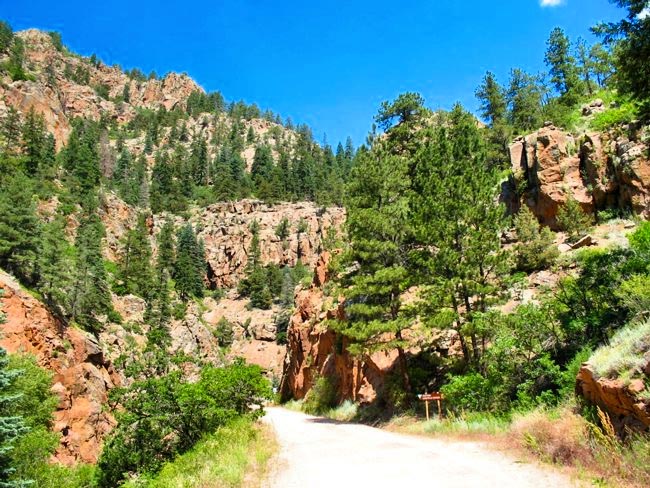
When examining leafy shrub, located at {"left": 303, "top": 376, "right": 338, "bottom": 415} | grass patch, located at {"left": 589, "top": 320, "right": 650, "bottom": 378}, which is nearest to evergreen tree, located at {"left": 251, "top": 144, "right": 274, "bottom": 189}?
leafy shrub, located at {"left": 303, "top": 376, "right": 338, "bottom": 415}

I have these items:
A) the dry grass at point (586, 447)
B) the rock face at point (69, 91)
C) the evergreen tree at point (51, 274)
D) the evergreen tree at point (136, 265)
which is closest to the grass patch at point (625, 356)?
the dry grass at point (586, 447)

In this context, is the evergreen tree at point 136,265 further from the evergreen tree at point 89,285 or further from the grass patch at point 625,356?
the grass patch at point 625,356

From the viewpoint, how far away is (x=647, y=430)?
6793 millimetres

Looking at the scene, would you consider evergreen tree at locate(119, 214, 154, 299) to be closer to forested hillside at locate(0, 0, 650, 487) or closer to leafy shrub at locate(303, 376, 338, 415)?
forested hillside at locate(0, 0, 650, 487)

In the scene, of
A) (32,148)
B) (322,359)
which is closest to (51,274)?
(322,359)

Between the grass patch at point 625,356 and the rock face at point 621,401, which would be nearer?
the rock face at point 621,401

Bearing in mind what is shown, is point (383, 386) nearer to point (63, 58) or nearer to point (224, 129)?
point (224, 129)

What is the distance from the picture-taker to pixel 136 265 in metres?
69.3

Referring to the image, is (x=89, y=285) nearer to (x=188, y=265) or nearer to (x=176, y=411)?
(x=188, y=265)

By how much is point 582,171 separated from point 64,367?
126ft

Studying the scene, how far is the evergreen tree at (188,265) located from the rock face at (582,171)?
6273cm

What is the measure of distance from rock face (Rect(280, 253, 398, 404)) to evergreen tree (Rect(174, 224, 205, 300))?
43.9 m

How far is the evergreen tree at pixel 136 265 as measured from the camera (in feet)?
218

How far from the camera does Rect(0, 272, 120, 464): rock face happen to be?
2940 centimetres
